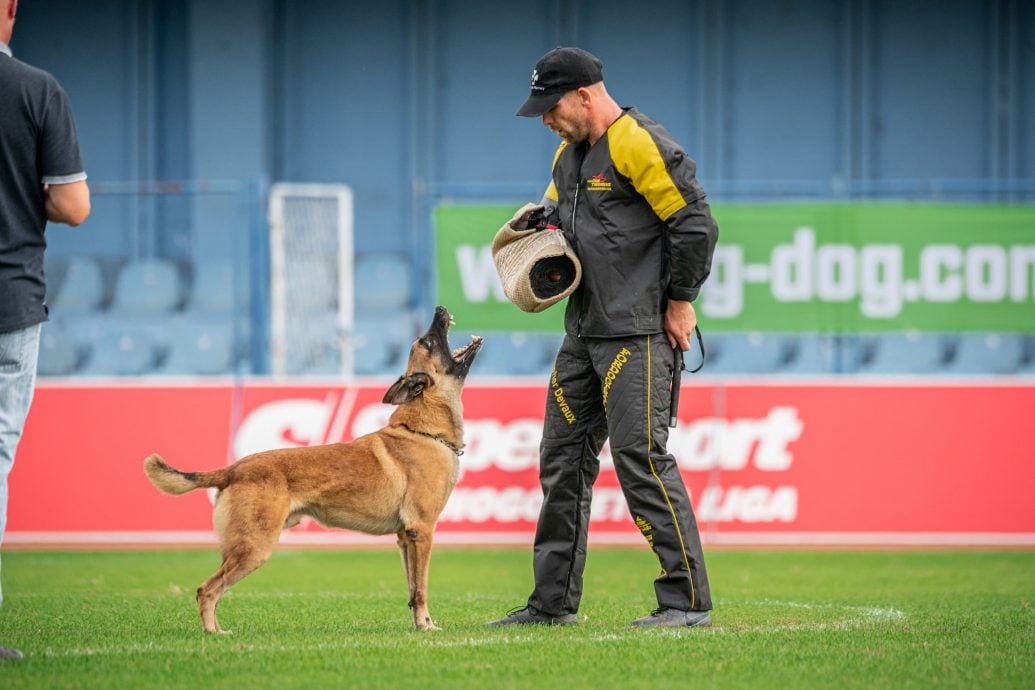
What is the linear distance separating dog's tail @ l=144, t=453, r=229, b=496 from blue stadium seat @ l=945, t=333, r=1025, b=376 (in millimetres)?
9162

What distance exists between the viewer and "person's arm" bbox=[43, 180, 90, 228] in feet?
15.7

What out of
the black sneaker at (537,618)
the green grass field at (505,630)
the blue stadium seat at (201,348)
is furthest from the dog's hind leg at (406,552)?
the blue stadium seat at (201,348)

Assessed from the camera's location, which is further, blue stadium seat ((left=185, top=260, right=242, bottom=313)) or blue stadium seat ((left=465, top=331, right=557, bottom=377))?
blue stadium seat ((left=185, top=260, right=242, bottom=313))

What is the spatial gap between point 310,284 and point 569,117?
26.6ft

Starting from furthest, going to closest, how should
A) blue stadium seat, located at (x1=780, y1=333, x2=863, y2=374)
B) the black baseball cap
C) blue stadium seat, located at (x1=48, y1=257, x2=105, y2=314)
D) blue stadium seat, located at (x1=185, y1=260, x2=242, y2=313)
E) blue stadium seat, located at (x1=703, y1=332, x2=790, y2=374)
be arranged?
blue stadium seat, located at (x1=703, y1=332, x2=790, y2=374) < blue stadium seat, located at (x1=185, y1=260, x2=242, y2=313) < blue stadium seat, located at (x1=780, y1=333, x2=863, y2=374) < blue stadium seat, located at (x1=48, y1=257, x2=105, y2=314) < the black baseball cap

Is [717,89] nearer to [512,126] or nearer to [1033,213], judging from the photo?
[512,126]

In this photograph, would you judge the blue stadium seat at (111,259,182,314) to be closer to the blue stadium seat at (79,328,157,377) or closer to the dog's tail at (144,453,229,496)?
the blue stadium seat at (79,328,157,377)

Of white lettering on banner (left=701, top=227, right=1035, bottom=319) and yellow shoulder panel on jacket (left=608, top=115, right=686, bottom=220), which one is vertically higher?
yellow shoulder panel on jacket (left=608, top=115, right=686, bottom=220)

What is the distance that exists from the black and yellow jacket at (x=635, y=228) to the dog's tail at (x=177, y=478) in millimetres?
1583

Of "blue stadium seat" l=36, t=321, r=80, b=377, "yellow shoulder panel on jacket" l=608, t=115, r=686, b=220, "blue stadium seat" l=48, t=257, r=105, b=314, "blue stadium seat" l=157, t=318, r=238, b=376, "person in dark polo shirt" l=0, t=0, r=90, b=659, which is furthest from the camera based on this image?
"blue stadium seat" l=157, t=318, r=238, b=376

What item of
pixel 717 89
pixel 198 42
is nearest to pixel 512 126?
pixel 717 89

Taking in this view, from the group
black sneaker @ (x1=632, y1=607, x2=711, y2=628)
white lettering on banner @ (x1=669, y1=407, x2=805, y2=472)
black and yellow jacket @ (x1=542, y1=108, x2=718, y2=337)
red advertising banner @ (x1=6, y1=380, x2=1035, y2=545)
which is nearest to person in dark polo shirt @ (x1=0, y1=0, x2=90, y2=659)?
black and yellow jacket @ (x1=542, y1=108, x2=718, y2=337)

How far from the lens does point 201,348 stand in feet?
44.7

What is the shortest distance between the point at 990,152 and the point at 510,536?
948cm
